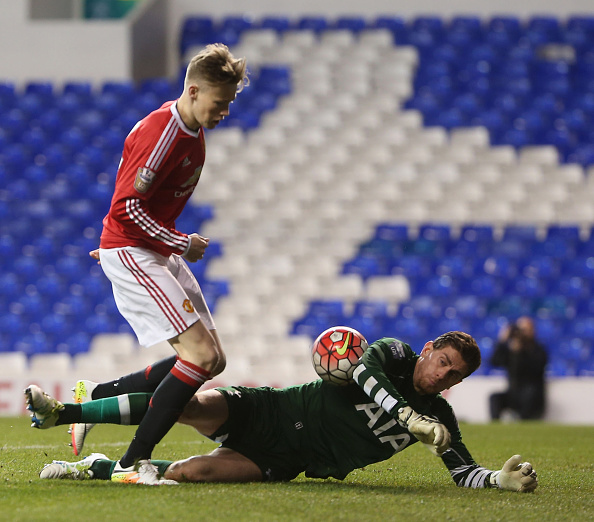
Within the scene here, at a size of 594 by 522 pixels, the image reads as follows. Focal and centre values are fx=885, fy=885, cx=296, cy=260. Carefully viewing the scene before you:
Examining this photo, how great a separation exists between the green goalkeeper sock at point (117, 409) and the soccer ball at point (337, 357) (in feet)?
2.60

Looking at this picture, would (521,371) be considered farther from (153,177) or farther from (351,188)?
(153,177)

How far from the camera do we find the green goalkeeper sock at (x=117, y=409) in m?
3.89

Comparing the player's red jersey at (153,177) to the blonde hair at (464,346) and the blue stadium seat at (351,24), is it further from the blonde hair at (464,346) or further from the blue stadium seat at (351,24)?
the blue stadium seat at (351,24)

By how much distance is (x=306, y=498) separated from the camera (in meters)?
3.46

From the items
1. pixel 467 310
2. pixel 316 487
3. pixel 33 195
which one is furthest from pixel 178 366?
pixel 33 195

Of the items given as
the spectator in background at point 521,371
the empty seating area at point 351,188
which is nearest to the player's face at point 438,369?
the spectator in background at point 521,371

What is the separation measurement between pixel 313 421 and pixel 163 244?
41.5 inches

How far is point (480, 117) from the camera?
14500 millimetres

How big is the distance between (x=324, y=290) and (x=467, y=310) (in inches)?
82.4

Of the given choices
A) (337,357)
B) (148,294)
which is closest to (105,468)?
(148,294)

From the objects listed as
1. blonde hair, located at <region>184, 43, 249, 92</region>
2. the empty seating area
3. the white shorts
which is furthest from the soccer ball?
the empty seating area

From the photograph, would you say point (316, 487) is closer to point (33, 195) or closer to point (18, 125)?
point (33, 195)

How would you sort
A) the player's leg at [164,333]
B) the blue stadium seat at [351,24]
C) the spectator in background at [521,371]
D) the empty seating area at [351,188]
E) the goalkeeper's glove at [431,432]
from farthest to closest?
1. the blue stadium seat at [351,24]
2. the empty seating area at [351,188]
3. the spectator in background at [521,371]
4. the player's leg at [164,333]
5. the goalkeeper's glove at [431,432]

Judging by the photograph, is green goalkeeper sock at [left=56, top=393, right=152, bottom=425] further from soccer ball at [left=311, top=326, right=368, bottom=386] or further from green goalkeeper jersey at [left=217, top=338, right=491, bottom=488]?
soccer ball at [left=311, top=326, right=368, bottom=386]
